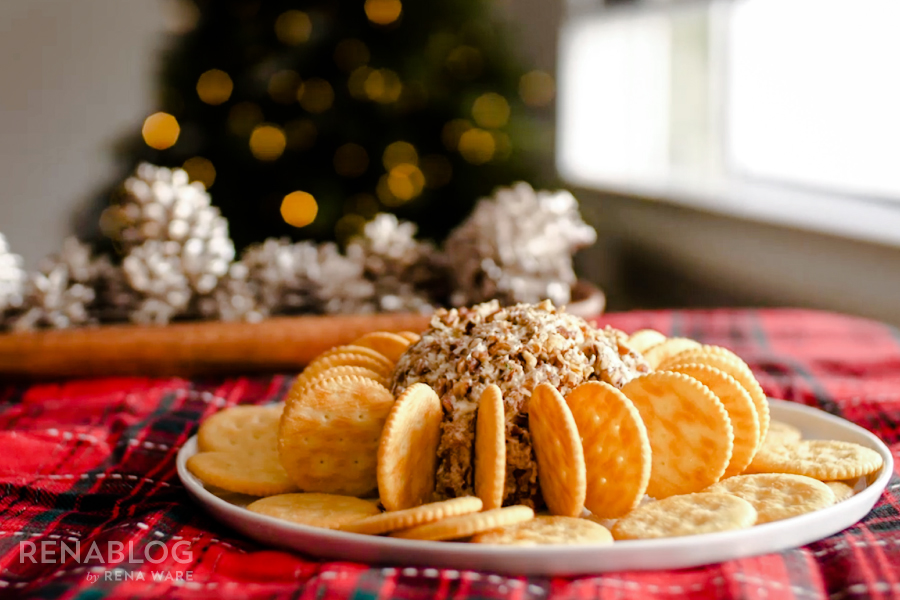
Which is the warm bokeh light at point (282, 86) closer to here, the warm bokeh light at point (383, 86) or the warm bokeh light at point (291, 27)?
the warm bokeh light at point (291, 27)

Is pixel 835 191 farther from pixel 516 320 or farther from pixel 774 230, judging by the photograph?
pixel 516 320

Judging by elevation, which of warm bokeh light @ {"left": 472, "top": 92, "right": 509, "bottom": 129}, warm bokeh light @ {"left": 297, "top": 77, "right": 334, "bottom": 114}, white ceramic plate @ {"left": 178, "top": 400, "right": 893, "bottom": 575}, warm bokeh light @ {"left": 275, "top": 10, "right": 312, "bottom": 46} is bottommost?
white ceramic plate @ {"left": 178, "top": 400, "right": 893, "bottom": 575}

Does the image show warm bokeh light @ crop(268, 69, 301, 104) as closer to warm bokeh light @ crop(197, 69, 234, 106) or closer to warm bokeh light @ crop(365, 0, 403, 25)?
warm bokeh light @ crop(197, 69, 234, 106)

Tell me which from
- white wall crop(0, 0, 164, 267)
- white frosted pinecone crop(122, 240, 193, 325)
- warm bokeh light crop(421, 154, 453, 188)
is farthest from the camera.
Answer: white wall crop(0, 0, 164, 267)

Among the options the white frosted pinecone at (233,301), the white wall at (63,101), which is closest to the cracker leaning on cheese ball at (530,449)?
the white frosted pinecone at (233,301)

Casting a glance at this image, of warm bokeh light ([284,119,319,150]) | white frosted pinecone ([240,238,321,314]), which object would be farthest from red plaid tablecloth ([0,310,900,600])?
warm bokeh light ([284,119,319,150])

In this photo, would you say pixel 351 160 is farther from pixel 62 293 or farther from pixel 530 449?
pixel 530 449

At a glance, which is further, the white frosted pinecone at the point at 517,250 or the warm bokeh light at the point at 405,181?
the warm bokeh light at the point at 405,181
